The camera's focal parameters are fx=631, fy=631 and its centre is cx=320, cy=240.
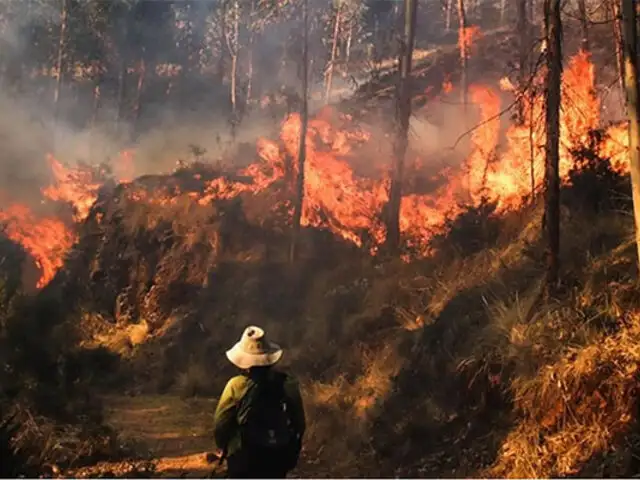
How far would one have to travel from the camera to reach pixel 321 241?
13.9 metres

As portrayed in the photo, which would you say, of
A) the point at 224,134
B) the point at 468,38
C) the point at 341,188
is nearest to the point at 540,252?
the point at 341,188

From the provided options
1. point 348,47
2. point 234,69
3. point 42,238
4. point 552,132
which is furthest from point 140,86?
point 552,132

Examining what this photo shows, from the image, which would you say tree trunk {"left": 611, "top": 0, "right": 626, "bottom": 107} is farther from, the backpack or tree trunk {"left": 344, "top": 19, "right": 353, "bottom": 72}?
tree trunk {"left": 344, "top": 19, "right": 353, "bottom": 72}

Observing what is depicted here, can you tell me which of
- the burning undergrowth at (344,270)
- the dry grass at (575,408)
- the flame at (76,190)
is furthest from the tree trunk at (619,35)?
the flame at (76,190)

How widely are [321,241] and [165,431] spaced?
19.6 ft

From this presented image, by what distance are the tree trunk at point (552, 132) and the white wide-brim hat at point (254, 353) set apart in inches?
187

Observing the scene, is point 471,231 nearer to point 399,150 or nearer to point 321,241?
point 399,150

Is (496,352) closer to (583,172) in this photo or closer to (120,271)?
(583,172)

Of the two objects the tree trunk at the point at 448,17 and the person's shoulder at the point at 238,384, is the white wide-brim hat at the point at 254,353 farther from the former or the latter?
the tree trunk at the point at 448,17

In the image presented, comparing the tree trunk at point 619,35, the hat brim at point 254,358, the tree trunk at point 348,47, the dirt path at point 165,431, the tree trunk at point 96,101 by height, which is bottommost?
the dirt path at point 165,431

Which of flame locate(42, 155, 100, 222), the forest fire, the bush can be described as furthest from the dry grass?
flame locate(42, 155, 100, 222)

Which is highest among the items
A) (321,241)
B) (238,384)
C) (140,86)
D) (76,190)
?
(140,86)

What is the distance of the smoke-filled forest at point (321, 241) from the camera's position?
279 inches

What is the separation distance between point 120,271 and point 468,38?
533 inches
